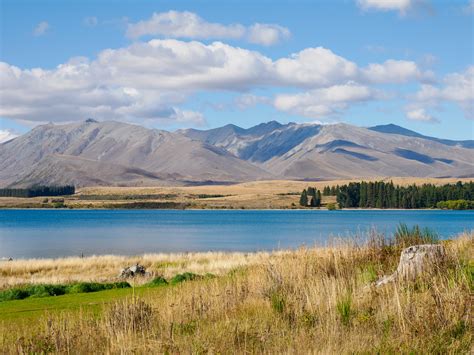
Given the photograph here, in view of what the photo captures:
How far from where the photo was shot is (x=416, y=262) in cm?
1522

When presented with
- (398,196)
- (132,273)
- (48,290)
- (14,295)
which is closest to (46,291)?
(48,290)

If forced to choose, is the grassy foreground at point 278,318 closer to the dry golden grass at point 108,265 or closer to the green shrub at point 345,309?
the green shrub at point 345,309

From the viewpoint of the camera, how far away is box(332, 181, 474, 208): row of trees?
161250 mm

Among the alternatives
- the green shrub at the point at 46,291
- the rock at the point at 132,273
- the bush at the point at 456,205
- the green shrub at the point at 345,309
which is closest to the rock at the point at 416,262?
the green shrub at the point at 345,309

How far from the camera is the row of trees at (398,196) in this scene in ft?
529

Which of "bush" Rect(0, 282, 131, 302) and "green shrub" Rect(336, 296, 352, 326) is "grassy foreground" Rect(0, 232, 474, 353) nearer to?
"green shrub" Rect(336, 296, 352, 326)

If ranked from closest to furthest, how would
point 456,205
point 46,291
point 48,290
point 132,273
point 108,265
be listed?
1. point 46,291
2. point 48,290
3. point 132,273
4. point 108,265
5. point 456,205

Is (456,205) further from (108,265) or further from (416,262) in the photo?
(416,262)

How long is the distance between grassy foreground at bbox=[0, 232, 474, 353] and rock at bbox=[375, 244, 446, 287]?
1.01 feet

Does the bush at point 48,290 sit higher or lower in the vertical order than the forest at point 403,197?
lower

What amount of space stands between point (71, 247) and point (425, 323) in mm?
55567

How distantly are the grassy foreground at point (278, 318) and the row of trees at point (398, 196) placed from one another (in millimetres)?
149593

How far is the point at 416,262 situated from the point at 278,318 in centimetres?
452

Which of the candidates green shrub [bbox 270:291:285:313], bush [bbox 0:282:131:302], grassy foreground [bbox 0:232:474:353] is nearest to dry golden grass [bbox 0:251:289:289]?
bush [bbox 0:282:131:302]
